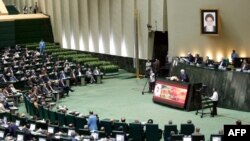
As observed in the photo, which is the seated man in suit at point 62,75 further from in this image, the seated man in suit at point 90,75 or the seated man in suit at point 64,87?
the seated man in suit at point 90,75

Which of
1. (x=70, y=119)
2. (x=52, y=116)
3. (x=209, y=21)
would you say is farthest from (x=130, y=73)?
(x=70, y=119)

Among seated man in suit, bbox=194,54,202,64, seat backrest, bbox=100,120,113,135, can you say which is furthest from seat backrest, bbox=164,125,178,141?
seated man in suit, bbox=194,54,202,64

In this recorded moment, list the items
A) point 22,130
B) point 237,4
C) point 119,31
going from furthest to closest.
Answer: point 119,31 < point 237,4 < point 22,130

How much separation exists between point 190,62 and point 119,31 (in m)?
12.0

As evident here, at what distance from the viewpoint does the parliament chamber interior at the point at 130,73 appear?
73.6 feet

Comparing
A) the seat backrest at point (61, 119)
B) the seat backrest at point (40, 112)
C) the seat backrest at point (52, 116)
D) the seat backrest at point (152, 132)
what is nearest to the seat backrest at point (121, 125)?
the seat backrest at point (152, 132)

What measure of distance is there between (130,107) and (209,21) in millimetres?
7925

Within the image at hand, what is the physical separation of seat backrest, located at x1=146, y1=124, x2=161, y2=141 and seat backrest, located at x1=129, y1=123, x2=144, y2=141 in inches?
10.5

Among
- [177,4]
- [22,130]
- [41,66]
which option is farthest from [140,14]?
[22,130]

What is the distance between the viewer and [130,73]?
4238 centimetres

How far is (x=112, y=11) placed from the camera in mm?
43875

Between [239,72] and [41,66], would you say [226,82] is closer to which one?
[239,72]

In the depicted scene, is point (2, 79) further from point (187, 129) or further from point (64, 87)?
point (187, 129)

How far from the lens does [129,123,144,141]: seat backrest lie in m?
21.8
